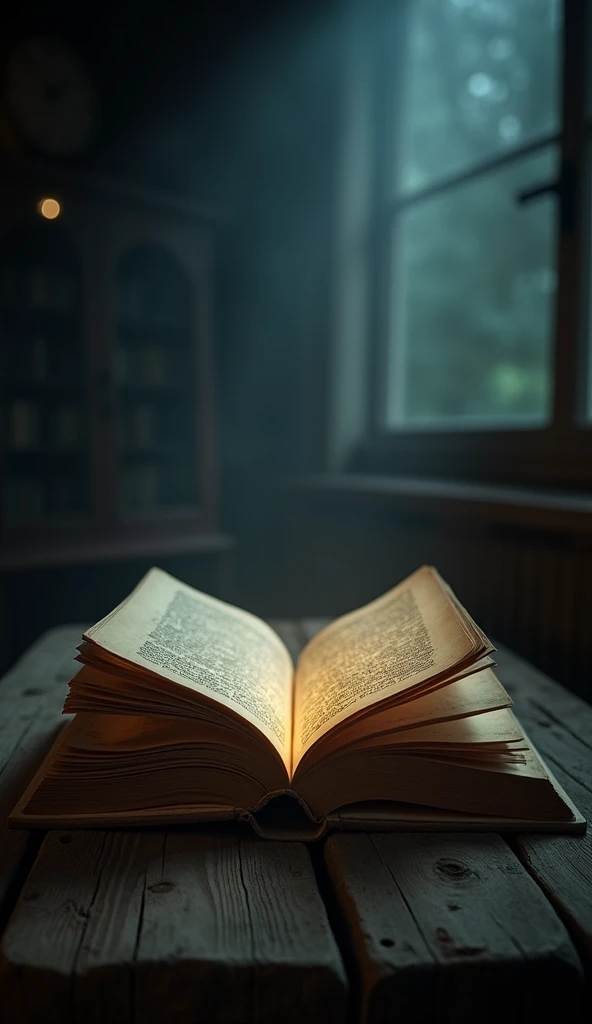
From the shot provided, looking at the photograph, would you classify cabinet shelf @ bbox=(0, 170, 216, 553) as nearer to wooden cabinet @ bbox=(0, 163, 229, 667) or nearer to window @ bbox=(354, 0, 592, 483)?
wooden cabinet @ bbox=(0, 163, 229, 667)

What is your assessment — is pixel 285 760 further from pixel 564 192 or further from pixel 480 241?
pixel 480 241

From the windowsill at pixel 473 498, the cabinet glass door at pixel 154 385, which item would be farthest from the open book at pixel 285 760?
the cabinet glass door at pixel 154 385

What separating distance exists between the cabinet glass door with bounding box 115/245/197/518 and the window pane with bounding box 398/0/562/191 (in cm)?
80

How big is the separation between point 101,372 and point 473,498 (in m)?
1.30

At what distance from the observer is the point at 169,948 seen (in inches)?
17.4

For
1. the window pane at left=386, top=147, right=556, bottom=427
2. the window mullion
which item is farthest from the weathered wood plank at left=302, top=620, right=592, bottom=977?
the window pane at left=386, top=147, right=556, bottom=427

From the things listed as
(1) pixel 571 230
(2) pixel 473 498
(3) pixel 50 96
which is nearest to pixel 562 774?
(2) pixel 473 498

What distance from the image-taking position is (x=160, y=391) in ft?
8.40

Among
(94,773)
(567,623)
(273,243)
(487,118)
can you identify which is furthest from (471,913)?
(273,243)

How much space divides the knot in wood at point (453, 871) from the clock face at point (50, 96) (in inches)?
94.3

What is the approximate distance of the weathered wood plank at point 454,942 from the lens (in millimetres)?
431

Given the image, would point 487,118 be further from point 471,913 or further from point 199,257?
point 471,913

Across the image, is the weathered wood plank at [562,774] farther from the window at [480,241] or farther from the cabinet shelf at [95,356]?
the cabinet shelf at [95,356]

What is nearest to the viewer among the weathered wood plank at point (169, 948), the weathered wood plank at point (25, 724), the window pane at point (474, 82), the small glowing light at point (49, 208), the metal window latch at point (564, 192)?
the weathered wood plank at point (169, 948)
